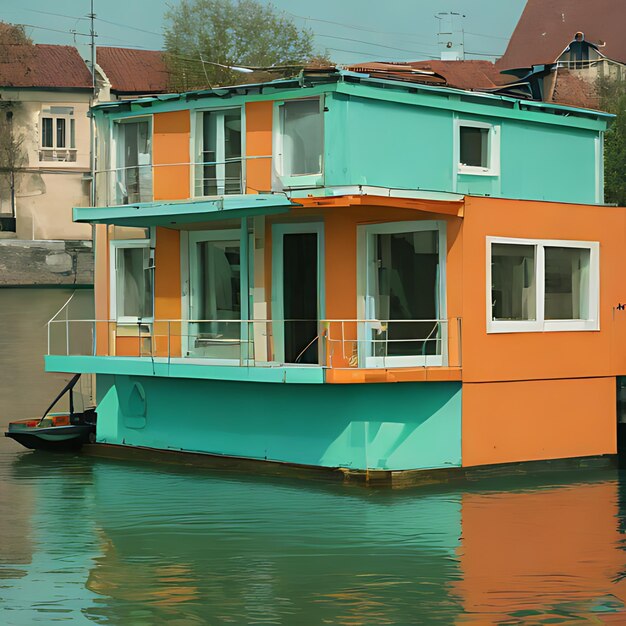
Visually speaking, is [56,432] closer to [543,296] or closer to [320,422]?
[320,422]

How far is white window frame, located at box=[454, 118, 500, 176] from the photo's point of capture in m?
22.5

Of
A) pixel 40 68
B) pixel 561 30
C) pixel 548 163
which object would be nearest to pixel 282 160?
pixel 548 163

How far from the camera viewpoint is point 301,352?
22.3m

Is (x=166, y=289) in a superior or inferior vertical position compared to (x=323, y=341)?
superior

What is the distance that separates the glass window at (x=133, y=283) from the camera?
2469 centimetres

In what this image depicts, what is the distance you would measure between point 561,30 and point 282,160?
138 ft

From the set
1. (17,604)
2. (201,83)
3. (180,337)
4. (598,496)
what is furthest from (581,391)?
(201,83)

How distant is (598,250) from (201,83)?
37735 millimetres

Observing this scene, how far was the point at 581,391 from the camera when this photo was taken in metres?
23.3

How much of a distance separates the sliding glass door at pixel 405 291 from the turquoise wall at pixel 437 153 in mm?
942

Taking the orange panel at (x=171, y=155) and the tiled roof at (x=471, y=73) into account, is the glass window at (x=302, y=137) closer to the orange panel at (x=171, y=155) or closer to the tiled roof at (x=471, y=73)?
the orange panel at (x=171, y=155)

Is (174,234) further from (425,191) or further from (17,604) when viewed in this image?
(17,604)

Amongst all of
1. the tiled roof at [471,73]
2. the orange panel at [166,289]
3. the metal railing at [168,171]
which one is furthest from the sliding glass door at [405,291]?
the tiled roof at [471,73]

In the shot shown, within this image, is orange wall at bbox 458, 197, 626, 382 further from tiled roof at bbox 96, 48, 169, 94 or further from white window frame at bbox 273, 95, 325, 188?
tiled roof at bbox 96, 48, 169, 94
